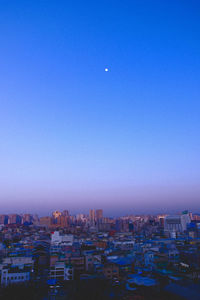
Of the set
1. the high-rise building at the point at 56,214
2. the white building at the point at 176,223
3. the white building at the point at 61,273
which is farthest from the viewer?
the high-rise building at the point at 56,214

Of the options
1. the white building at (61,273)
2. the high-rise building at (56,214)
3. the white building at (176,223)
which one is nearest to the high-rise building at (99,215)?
the high-rise building at (56,214)

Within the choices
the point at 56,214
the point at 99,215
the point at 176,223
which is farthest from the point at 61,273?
the point at 56,214

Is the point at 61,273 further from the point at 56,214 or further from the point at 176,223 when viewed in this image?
the point at 56,214

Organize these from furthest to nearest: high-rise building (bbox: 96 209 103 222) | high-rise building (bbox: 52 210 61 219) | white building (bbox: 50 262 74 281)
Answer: high-rise building (bbox: 52 210 61 219)
high-rise building (bbox: 96 209 103 222)
white building (bbox: 50 262 74 281)

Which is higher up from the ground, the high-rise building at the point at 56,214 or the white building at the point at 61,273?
the white building at the point at 61,273

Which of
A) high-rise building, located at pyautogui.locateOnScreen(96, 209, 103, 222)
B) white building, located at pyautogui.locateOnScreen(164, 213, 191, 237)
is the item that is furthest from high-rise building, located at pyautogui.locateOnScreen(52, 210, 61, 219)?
white building, located at pyautogui.locateOnScreen(164, 213, 191, 237)

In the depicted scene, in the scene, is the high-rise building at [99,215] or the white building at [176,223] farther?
the high-rise building at [99,215]

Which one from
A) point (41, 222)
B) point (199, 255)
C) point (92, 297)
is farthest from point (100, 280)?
point (41, 222)

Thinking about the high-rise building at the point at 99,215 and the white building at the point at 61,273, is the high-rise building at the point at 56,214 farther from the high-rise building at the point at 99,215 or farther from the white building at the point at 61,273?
the white building at the point at 61,273

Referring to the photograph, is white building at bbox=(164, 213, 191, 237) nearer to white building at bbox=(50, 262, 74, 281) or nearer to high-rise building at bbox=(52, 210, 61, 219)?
high-rise building at bbox=(52, 210, 61, 219)

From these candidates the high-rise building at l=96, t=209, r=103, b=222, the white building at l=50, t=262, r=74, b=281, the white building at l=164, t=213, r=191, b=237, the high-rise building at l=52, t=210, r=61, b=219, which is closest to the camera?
the white building at l=50, t=262, r=74, b=281

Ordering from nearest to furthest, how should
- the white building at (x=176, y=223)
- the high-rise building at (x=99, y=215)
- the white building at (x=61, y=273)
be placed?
the white building at (x=61, y=273) → the white building at (x=176, y=223) → the high-rise building at (x=99, y=215)
